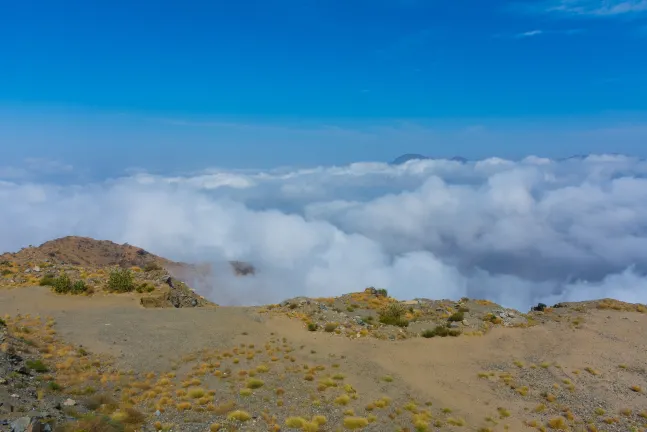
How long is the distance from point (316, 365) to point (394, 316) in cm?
1032

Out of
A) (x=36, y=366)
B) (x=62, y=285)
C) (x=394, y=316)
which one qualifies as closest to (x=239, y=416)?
(x=36, y=366)

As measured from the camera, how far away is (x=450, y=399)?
2045cm

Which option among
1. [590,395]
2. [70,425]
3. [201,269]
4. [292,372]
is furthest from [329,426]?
[201,269]

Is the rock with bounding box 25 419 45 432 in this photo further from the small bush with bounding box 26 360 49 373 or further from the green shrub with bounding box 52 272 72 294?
the green shrub with bounding box 52 272 72 294

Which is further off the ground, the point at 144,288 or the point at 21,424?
the point at 144,288

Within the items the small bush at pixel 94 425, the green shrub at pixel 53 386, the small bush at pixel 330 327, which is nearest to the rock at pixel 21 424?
the small bush at pixel 94 425

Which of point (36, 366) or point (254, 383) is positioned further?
point (254, 383)

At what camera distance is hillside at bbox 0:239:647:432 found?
17.4 m

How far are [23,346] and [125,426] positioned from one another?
477 inches

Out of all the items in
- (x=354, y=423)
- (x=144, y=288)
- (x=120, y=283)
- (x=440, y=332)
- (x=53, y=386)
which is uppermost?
(x=120, y=283)

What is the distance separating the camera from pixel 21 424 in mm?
12102

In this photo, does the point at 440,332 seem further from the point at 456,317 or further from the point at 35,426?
the point at 35,426

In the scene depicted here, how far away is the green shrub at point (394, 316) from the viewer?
1222 inches

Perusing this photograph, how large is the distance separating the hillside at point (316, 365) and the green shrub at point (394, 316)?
0.36 ft
